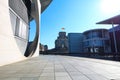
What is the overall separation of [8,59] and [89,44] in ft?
148

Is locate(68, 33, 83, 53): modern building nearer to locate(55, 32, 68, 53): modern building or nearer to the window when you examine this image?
locate(55, 32, 68, 53): modern building

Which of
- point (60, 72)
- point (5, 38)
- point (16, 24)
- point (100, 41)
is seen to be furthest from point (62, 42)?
point (60, 72)

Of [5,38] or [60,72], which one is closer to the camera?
[60,72]

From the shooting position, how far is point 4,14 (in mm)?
8125

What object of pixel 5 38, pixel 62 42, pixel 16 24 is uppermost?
pixel 62 42

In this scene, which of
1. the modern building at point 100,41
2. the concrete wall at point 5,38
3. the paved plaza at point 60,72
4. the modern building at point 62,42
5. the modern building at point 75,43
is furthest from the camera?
the modern building at point 62,42

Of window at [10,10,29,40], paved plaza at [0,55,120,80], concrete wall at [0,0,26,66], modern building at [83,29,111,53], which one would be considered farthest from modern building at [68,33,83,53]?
paved plaza at [0,55,120,80]

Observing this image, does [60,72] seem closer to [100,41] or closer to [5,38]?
[5,38]

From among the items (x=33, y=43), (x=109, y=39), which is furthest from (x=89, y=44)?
(x=33, y=43)

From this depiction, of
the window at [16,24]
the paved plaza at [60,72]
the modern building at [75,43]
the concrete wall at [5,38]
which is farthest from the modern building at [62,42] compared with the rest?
the paved plaza at [60,72]

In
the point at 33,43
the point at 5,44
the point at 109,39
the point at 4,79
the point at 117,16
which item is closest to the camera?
the point at 4,79

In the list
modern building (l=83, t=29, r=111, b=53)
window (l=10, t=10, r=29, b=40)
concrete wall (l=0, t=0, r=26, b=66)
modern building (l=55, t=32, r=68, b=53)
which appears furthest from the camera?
modern building (l=55, t=32, r=68, b=53)

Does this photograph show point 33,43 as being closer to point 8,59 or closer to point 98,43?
point 8,59

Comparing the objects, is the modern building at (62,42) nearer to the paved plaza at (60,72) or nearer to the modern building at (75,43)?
the modern building at (75,43)
